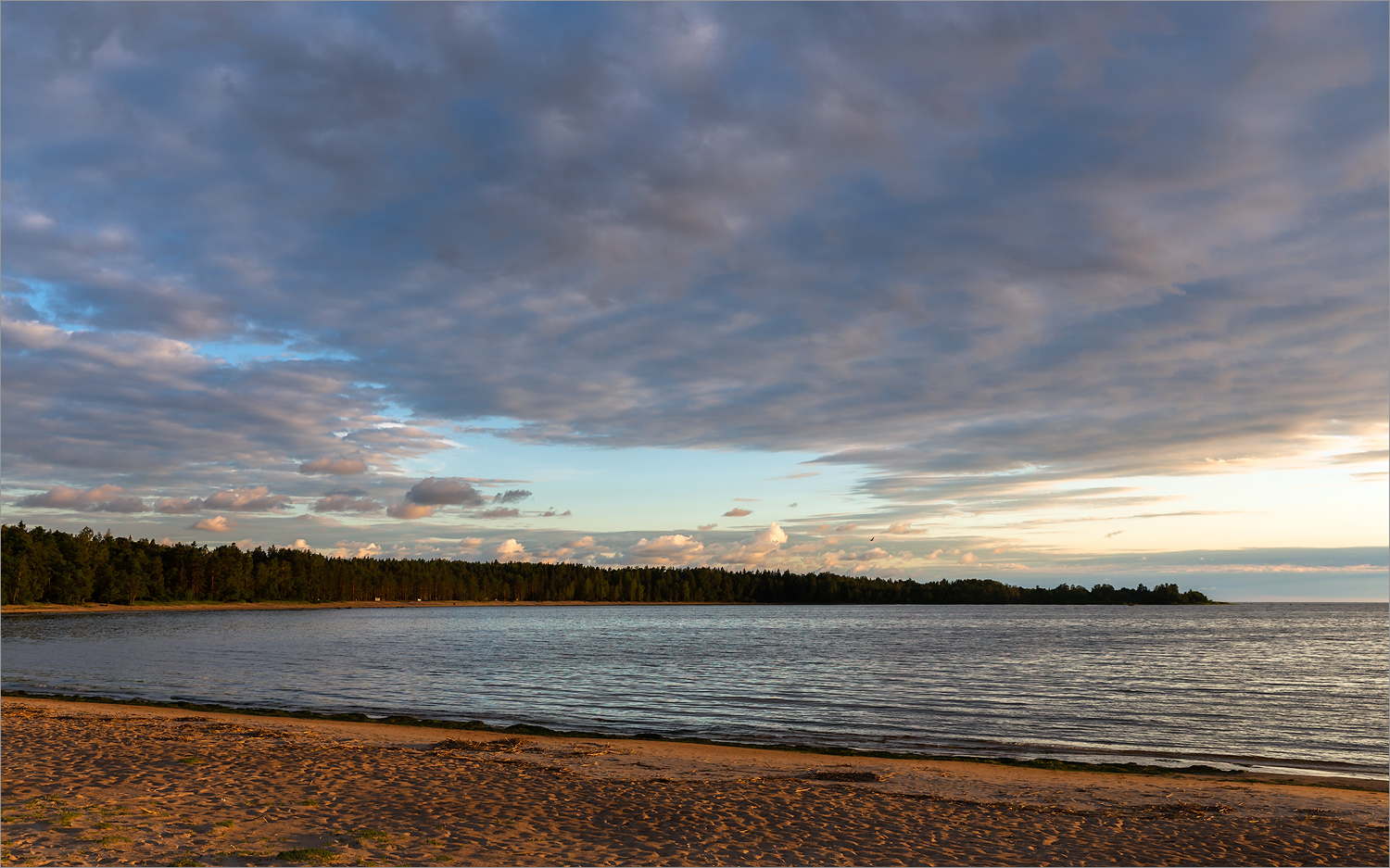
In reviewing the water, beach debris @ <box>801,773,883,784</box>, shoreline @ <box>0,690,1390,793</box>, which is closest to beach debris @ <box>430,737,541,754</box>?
shoreline @ <box>0,690,1390,793</box>

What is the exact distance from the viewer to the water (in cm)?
3438

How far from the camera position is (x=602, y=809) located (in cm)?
1898

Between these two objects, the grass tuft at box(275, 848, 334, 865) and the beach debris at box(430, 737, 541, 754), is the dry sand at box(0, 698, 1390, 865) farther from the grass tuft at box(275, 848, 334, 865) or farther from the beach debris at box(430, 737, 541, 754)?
the beach debris at box(430, 737, 541, 754)

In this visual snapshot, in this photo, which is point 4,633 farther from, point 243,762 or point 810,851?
point 810,851

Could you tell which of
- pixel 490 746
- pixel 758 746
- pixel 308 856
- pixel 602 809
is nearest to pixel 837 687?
pixel 758 746

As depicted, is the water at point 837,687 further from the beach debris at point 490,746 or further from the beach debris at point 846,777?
the beach debris at point 846,777

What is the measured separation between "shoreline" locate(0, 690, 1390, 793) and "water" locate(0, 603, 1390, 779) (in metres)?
1.55

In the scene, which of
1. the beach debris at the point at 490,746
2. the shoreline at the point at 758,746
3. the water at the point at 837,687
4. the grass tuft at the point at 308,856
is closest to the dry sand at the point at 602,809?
the grass tuft at the point at 308,856

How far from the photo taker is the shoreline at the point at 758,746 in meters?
26.4

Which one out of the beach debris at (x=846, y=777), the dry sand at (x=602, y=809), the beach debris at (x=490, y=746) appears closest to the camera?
the dry sand at (x=602, y=809)

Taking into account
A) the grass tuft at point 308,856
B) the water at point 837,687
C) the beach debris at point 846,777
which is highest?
the grass tuft at point 308,856

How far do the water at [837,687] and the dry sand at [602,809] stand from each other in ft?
24.8

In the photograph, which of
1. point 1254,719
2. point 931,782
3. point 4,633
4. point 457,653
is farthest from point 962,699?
point 4,633

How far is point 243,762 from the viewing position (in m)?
22.6
